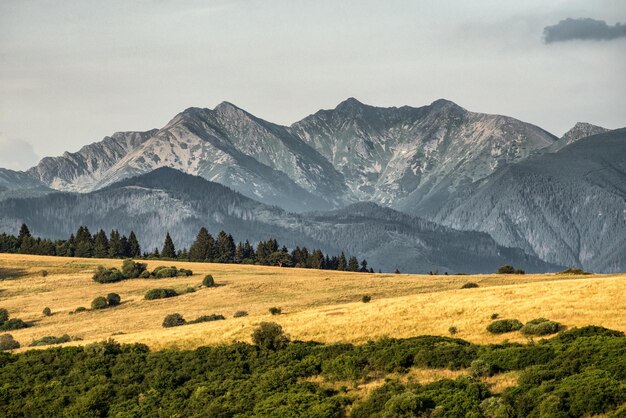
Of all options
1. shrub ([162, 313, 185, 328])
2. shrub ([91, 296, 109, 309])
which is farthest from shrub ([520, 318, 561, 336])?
shrub ([91, 296, 109, 309])

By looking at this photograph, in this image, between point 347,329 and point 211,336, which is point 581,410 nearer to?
point 347,329

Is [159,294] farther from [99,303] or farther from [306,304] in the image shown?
[306,304]

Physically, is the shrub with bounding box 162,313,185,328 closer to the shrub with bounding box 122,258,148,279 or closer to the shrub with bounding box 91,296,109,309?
the shrub with bounding box 91,296,109,309

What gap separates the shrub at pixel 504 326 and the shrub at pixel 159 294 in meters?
62.8

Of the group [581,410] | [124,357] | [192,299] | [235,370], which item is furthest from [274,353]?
[192,299]

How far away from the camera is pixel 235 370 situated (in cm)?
5631

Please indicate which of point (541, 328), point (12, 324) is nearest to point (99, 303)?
point (12, 324)

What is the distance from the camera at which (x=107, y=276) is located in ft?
438

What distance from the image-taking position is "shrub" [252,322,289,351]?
60750 millimetres

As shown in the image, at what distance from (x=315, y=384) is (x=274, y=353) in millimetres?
7628

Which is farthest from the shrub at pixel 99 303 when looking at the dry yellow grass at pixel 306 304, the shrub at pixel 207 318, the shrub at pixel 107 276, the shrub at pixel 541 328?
the shrub at pixel 541 328

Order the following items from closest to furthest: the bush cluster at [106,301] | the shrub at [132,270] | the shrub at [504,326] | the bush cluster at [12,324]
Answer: the shrub at [504,326] < the bush cluster at [12,324] < the bush cluster at [106,301] < the shrub at [132,270]

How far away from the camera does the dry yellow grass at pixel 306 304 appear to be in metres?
63.7

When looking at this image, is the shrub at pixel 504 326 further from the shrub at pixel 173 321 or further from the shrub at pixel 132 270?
the shrub at pixel 132 270
